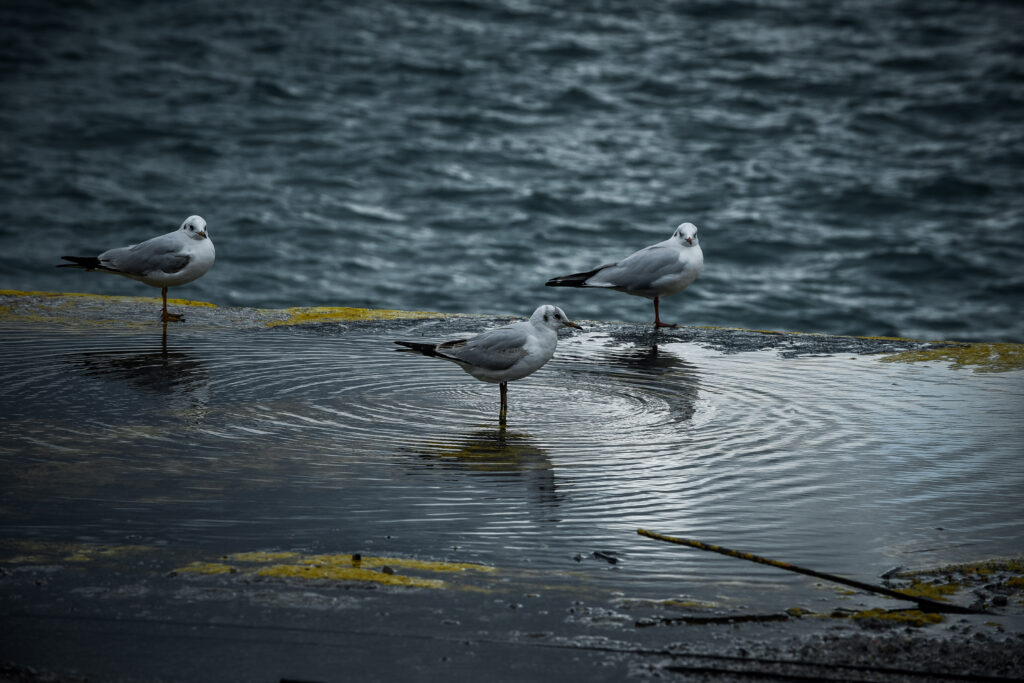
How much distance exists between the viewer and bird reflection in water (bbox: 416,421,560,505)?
468 centimetres

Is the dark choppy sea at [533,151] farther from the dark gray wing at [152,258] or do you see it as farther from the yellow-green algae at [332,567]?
the yellow-green algae at [332,567]

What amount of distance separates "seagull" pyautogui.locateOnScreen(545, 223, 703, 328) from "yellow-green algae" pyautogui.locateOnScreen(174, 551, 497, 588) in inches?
203

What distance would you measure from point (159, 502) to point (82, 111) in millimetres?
30254

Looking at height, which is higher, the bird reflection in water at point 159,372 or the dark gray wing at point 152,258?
the dark gray wing at point 152,258

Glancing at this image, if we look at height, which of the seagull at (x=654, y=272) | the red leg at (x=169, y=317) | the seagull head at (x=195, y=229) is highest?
the seagull head at (x=195, y=229)

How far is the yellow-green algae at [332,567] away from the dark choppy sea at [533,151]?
58.0 ft

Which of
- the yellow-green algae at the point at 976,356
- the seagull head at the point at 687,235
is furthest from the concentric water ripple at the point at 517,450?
the seagull head at the point at 687,235

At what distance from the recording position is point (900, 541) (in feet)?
13.5

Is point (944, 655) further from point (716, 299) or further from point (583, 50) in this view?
point (583, 50)

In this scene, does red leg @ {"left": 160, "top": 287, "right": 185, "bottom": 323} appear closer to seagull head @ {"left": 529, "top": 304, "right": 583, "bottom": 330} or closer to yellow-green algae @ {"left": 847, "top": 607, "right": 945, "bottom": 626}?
Result: seagull head @ {"left": 529, "top": 304, "right": 583, "bottom": 330}

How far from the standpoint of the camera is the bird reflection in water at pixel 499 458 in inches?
184

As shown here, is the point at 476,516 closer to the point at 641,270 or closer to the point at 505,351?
the point at 505,351

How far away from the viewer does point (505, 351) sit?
19.7ft

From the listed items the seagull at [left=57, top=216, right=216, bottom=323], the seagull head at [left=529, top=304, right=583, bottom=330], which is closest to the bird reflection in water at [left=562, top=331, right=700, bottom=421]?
the seagull head at [left=529, top=304, right=583, bottom=330]
